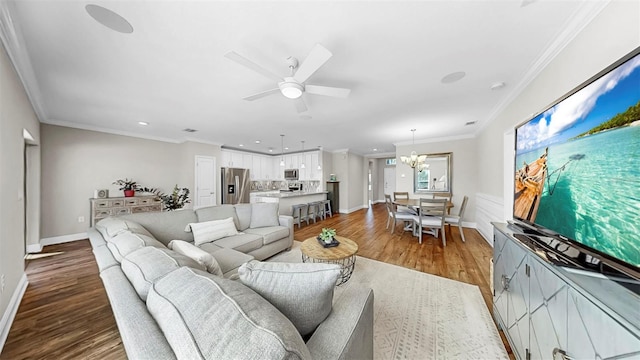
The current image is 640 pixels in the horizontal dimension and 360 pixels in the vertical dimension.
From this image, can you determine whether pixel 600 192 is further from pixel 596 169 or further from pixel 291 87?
pixel 291 87

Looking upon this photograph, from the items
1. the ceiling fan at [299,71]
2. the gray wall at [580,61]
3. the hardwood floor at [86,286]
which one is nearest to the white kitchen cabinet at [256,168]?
the hardwood floor at [86,286]

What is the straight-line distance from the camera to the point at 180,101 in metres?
3.07

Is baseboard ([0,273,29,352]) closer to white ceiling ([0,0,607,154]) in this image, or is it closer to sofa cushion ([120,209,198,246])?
sofa cushion ([120,209,198,246])

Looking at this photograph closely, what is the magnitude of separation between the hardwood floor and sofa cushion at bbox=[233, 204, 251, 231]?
1452 mm

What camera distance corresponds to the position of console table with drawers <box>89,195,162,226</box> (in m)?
4.18

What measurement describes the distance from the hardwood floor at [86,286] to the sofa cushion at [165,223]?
0.78m

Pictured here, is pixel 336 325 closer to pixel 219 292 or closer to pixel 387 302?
pixel 219 292

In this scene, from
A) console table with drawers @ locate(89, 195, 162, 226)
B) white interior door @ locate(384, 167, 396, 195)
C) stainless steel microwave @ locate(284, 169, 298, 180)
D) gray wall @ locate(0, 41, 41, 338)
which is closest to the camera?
gray wall @ locate(0, 41, 41, 338)

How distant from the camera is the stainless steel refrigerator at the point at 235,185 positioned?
248 inches

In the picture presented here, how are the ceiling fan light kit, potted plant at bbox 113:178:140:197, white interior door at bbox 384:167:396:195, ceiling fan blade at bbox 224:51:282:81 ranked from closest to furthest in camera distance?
ceiling fan blade at bbox 224:51:282:81, the ceiling fan light kit, potted plant at bbox 113:178:140:197, white interior door at bbox 384:167:396:195

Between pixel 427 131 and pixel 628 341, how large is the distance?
16.3ft

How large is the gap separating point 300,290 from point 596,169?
160 cm

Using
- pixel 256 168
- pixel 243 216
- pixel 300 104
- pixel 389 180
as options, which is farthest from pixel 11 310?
pixel 389 180

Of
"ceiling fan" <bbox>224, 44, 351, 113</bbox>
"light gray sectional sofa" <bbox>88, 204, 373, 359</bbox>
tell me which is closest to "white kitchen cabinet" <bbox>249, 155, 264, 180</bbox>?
"ceiling fan" <bbox>224, 44, 351, 113</bbox>
